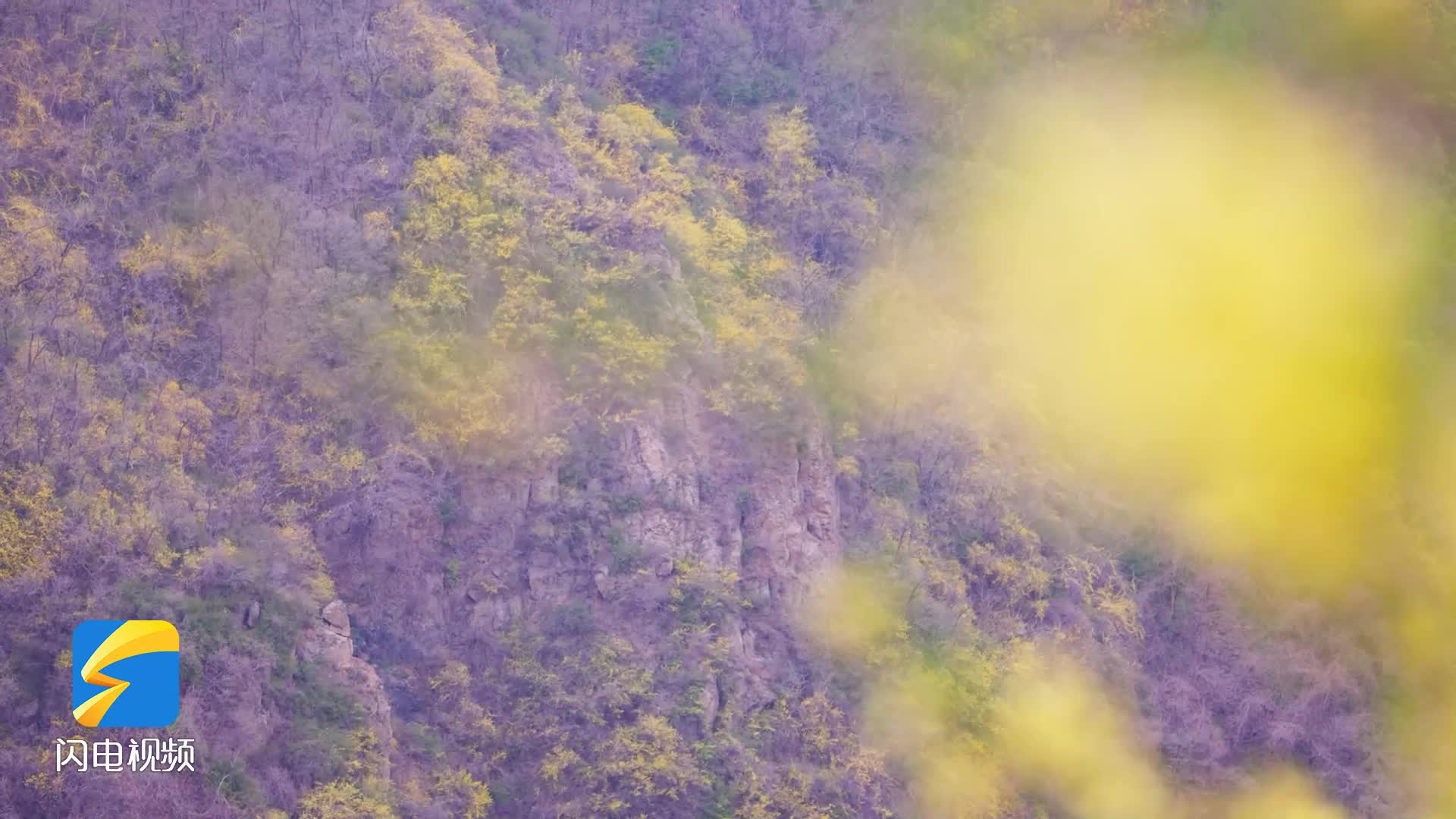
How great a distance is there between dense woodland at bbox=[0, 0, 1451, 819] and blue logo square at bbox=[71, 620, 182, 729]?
0.56ft

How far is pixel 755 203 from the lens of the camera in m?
17.9

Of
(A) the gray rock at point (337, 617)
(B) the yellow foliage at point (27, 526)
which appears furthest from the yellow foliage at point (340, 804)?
(B) the yellow foliage at point (27, 526)

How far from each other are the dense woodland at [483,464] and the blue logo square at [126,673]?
0.56 ft

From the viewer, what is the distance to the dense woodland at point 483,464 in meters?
11.9

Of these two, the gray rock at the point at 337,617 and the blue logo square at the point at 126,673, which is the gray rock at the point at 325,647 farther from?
the blue logo square at the point at 126,673

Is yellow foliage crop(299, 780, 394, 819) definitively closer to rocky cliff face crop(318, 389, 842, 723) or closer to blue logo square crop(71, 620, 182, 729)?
blue logo square crop(71, 620, 182, 729)

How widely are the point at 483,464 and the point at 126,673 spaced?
4357 mm

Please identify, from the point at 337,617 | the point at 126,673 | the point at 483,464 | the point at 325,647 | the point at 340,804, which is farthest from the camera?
the point at 483,464

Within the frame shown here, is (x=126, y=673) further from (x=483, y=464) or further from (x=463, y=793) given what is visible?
(x=483, y=464)

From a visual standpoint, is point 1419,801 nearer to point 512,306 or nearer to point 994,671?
point 994,671

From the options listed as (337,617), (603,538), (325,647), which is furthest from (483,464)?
(325,647)

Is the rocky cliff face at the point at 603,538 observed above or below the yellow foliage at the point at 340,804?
above

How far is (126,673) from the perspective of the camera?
440 inches

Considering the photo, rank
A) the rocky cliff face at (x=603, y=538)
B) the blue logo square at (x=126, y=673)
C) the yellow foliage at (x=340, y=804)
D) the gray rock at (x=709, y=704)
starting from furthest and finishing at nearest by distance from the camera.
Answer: the gray rock at (x=709, y=704)
the rocky cliff face at (x=603, y=538)
the yellow foliage at (x=340, y=804)
the blue logo square at (x=126, y=673)
